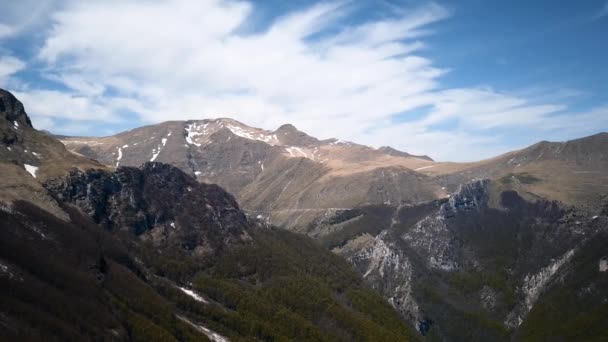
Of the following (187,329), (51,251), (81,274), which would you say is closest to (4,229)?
(51,251)

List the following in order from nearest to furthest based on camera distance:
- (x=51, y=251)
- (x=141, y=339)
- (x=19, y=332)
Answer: (x=19, y=332), (x=141, y=339), (x=51, y=251)

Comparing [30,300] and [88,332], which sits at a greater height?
[30,300]

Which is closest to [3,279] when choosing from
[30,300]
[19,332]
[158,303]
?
[30,300]

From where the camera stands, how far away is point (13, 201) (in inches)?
7844

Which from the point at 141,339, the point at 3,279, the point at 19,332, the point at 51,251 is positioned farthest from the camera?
the point at 51,251

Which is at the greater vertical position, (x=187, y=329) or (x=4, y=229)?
(x=4, y=229)

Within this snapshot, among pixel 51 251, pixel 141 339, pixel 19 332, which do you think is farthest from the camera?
pixel 51 251

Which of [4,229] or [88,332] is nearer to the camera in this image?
[88,332]

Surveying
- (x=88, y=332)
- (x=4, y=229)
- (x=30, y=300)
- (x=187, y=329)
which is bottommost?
(x=187, y=329)

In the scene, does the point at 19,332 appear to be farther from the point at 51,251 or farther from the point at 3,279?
the point at 51,251

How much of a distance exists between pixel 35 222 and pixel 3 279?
185 feet

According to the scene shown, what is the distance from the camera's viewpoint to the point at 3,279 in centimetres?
13962

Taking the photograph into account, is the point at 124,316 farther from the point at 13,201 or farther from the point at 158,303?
the point at 13,201

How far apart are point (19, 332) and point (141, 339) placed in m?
49.9
